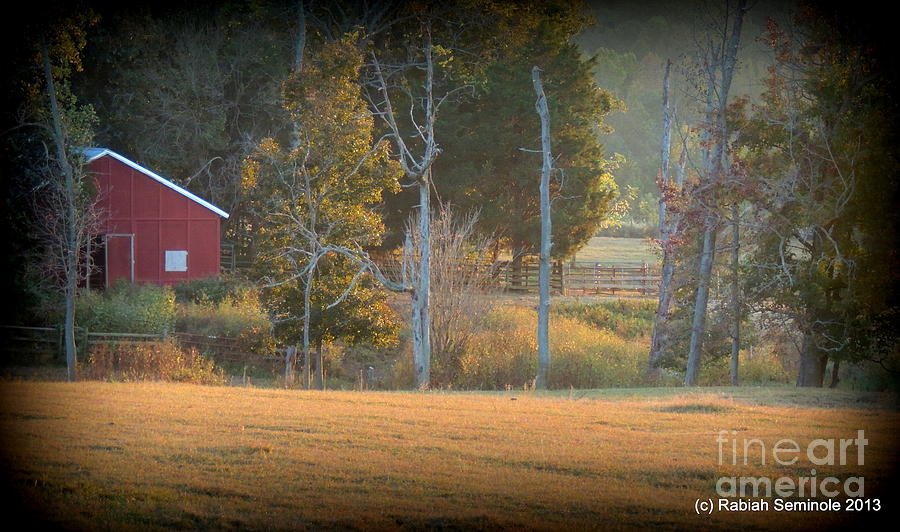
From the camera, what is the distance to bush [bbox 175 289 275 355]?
2888 centimetres

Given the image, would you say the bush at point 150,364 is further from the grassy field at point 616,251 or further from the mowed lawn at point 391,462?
the grassy field at point 616,251

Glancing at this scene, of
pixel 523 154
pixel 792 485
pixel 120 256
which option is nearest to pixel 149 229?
pixel 120 256

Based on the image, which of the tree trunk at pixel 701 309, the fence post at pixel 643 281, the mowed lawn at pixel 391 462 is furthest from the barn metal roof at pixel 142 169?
the mowed lawn at pixel 391 462

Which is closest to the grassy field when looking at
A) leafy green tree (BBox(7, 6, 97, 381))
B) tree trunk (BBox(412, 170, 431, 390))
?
tree trunk (BBox(412, 170, 431, 390))

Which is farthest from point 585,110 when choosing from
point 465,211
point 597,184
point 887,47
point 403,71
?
point 887,47

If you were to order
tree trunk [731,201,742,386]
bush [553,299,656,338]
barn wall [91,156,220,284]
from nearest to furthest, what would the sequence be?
tree trunk [731,201,742,386]
bush [553,299,656,338]
barn wall [91,156,220,284]

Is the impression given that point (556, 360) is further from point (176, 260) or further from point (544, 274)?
point (176, 260)

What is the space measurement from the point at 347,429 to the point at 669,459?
402 centimetres

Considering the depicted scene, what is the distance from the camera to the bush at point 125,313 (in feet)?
91.8

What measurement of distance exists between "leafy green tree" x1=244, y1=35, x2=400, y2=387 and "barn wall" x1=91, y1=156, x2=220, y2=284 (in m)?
14.0

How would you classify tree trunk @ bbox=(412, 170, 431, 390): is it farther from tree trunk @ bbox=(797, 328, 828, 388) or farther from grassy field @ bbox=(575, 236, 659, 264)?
grassy field @ bbox=(575, 236, 659, 264)

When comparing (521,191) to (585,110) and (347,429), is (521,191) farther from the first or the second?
(347,429)

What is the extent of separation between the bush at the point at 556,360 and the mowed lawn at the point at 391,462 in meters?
11.1

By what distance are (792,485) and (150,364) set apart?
60.8 ft
